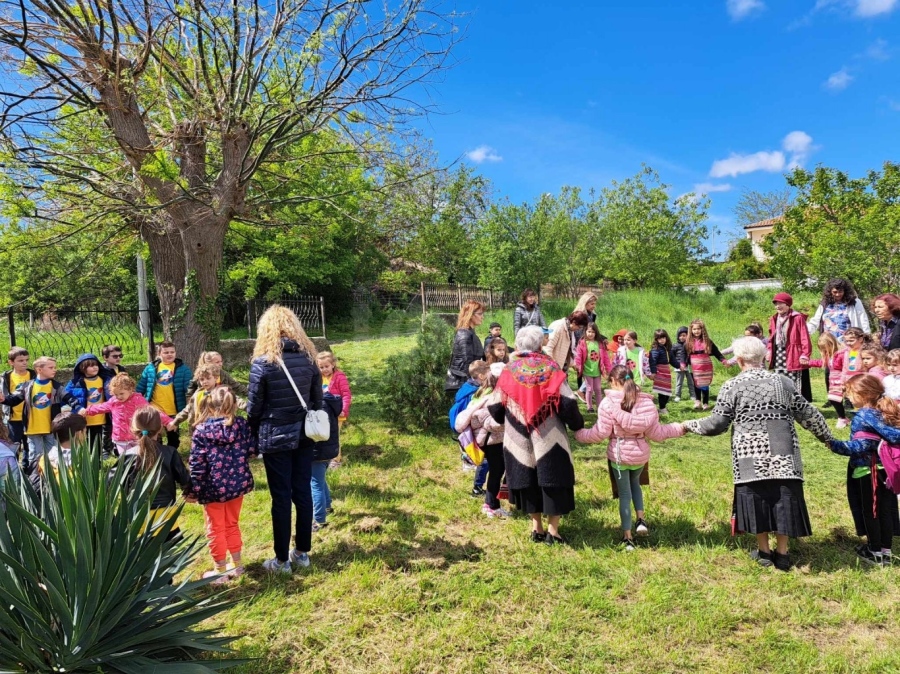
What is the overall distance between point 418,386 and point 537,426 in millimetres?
3463

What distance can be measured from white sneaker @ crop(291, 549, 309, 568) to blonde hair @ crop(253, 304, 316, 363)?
1493 mm

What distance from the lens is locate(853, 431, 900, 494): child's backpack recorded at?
346 cm

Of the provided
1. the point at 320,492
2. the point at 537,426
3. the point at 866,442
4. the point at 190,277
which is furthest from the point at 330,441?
the point at 190,277

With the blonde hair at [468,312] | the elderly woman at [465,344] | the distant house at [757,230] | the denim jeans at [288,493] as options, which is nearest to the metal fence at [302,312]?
the elderly woman at [465,344]

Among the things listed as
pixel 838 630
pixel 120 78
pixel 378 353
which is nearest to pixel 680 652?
pixel 838 630

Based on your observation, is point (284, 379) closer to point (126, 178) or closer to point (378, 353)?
point (126, 178)

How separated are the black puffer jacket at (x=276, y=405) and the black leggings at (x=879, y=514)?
4059 millimetres

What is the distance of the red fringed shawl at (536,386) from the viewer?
3742 mm

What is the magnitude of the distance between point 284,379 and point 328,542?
154 centimetres

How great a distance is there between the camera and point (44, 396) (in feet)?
17.9

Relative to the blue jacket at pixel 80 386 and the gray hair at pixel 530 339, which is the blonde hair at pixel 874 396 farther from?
the blue jacket at pixel 80 386

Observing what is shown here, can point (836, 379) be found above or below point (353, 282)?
below

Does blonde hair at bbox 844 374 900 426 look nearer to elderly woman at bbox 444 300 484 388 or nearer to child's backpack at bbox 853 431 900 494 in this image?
child's backpack at bbox 853 431 900 494

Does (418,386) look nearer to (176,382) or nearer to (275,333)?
(176,382)
